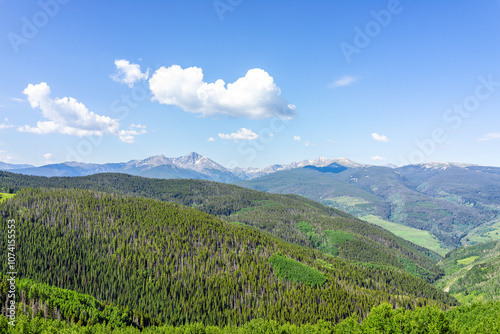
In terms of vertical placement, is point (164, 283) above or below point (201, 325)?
below

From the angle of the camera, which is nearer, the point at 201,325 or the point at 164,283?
the point at 201,325

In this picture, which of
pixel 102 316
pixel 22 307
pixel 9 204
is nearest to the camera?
pixel 22 307

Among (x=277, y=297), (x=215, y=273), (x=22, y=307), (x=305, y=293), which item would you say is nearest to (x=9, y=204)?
(x=22, y=307)

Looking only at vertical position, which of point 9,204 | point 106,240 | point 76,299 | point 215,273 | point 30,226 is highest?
point 9,204

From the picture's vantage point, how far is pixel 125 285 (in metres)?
166

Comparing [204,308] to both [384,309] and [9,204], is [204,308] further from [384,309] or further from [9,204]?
[9,204]

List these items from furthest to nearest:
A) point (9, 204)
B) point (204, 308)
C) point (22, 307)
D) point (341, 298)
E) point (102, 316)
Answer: point (9, 204)
point (341, 298)
point (204, 308)
point (102, 316)
point (22, 307)

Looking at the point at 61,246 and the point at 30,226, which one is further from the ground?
the point at 30,226

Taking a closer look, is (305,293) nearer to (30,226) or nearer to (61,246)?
(61,246)

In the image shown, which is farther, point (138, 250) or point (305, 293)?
point (138, 250)

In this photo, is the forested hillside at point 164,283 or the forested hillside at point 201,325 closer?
the forested hillside at point 201,325

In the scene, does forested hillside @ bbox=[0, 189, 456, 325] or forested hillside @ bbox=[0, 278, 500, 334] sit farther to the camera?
forested hillside @ bbox=[0, 189, 456, 325]

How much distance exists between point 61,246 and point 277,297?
515ft

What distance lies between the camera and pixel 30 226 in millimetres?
179125
